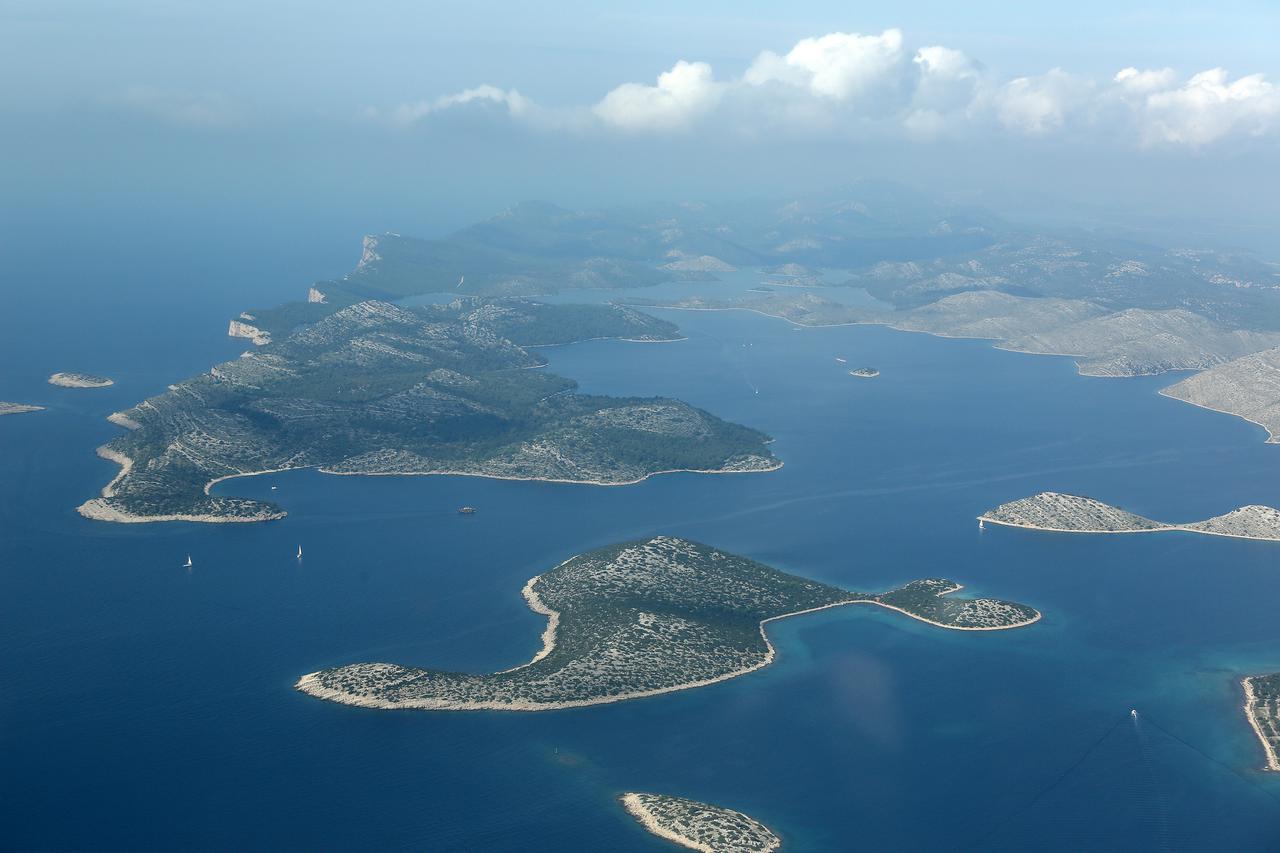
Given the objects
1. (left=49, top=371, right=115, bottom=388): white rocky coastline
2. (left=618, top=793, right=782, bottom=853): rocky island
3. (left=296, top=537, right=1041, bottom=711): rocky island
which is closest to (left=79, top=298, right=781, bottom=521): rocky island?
(left=49, top=371, right=115, bottom=388): white rocky coastline

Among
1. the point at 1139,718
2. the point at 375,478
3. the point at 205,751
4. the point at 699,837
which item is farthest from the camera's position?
the point at 375,478

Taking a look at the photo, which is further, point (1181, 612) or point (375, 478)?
point (375, 478)

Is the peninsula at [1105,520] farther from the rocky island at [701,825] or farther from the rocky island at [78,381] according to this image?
the rocky island at [78,381]

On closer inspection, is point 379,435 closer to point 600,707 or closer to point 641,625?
point 641,625

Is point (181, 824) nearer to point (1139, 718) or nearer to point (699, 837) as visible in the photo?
point (699, 837)

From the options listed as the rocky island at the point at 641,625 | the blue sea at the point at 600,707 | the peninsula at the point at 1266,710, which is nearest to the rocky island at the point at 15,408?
the blue sea at the point at 600,707

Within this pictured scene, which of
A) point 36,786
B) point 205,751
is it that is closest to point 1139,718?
point 205,751

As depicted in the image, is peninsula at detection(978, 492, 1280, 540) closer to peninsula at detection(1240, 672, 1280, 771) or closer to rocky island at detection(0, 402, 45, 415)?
peninsula at detection(1240, 672, 1280, 771)
